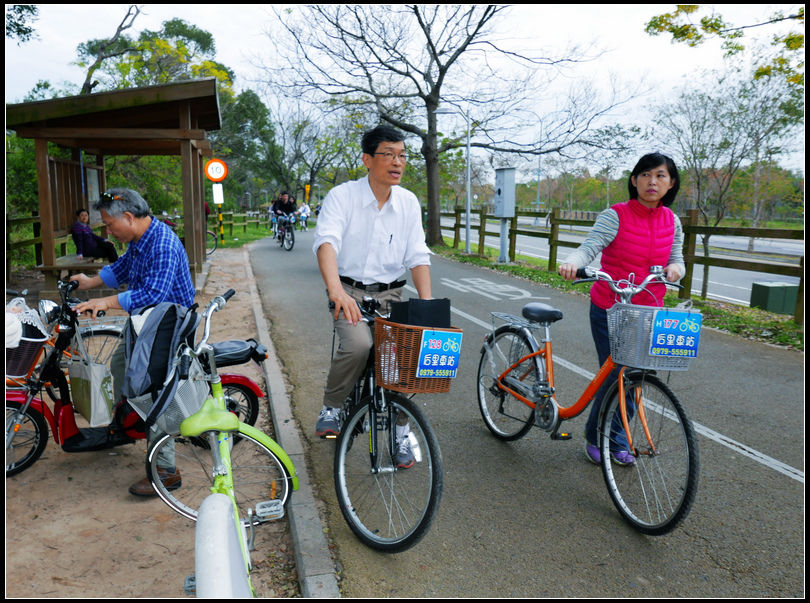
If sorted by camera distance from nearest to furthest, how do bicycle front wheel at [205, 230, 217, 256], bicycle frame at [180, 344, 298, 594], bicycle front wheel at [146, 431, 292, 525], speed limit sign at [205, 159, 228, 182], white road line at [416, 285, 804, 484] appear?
1. bicycle frame at [180, 344, 298, 594]
2. bicycle front wheel at [146, 431, 292, 525]
3. white road line at [416, 285, 804, 484]
4. speed limit sign at [205, 159, 228, 182]
5. bicycle front wheel at [205, 230, 217, 256]

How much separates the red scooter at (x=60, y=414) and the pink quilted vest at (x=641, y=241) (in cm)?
229

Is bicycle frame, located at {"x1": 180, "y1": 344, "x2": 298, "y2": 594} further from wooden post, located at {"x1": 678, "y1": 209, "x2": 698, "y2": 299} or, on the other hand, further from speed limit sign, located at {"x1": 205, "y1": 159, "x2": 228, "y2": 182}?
speed limit sign, located at {"x1": 205, "y1": 159, "x2": 228, "y2": 182}

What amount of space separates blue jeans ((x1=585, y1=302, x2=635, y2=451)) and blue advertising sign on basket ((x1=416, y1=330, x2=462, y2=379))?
1186 mm

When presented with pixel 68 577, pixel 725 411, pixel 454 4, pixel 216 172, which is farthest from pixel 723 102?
pixel 68 577

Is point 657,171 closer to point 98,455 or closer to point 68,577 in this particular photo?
point 68,577

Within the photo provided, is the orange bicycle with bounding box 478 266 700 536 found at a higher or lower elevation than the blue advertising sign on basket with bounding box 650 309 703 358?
lower

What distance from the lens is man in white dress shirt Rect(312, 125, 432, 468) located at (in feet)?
10.7

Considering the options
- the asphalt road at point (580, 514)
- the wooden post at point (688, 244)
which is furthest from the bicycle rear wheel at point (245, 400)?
the wooden post at point (688, 244)

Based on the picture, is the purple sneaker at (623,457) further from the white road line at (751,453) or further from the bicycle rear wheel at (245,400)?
the bicycle rear wheel at (245,400)

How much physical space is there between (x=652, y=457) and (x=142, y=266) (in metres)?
3.14

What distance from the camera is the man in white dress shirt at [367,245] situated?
3.26 meters

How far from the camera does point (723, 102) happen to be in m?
14.6

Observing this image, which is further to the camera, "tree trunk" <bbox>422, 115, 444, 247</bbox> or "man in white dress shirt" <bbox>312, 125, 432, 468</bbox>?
"tree trunk" <bbox>422, 115, 444, 247</bbox>

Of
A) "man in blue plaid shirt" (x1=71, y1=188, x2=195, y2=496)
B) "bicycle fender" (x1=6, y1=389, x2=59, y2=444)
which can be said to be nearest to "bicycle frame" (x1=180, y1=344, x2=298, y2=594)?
"man in blue plaid shirt" (x1=71, y1=188, x2=195, y2=496)
